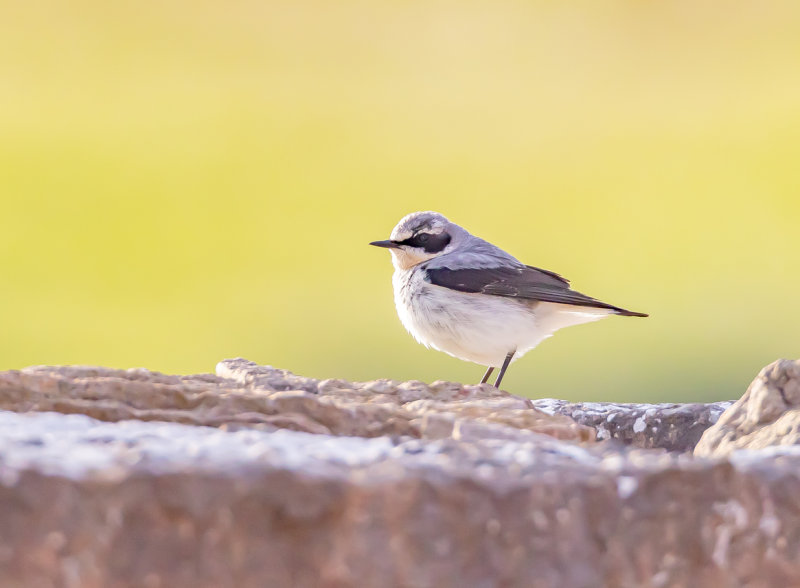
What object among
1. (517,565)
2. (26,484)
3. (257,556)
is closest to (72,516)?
(26,484)

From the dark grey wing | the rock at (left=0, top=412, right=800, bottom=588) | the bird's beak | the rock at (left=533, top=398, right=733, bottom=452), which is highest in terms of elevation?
the bird's beak

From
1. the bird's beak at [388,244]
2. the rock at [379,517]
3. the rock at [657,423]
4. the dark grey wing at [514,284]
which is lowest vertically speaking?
the rock at [657,423]

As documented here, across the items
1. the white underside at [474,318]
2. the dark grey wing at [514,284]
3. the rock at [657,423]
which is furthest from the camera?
the dark grey wing at [514,284]

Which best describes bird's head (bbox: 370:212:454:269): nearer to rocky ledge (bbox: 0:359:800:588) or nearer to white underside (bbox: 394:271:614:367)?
white underside (bbox: 394:271:614:367)

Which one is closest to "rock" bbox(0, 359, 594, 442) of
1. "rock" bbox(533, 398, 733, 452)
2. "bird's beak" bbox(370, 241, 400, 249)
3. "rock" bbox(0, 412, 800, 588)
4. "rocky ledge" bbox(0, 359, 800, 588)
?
"rocky ledge" bbox(0, 359, 800, 588)

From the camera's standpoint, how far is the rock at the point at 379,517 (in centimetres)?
161

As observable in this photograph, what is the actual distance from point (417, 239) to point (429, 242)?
0.12 meters

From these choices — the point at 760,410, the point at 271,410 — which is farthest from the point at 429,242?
the point at 271,410

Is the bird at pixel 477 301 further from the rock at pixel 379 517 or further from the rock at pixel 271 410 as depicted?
the rock at pixel 379 517

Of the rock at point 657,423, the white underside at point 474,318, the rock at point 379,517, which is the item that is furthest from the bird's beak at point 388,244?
the rock at point 379,517

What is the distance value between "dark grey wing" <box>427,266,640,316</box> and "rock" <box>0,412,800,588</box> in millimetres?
4968

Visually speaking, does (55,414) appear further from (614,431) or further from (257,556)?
(614,431)

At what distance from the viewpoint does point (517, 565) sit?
68.1 inches

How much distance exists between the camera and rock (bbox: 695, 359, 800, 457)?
2.72 m
